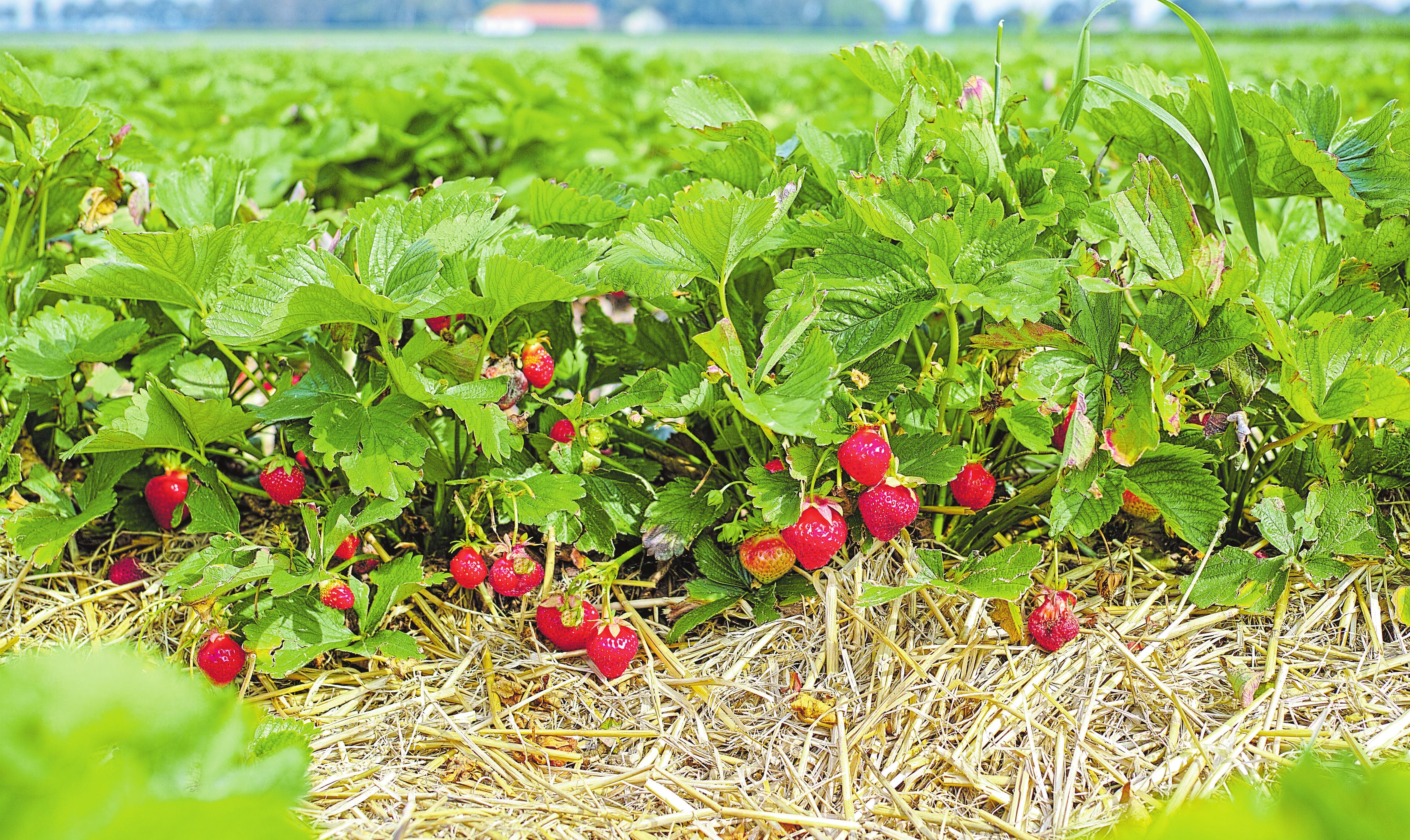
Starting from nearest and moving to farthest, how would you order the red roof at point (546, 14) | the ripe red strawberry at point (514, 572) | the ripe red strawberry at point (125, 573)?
the ripe red strawberry at point (514, 572)
the ripe red strawberry at point (125, 573)
the red roof at point (546, 14)

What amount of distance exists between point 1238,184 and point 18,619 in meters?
2.05

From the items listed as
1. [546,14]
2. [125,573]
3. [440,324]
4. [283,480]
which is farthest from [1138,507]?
[546,14]

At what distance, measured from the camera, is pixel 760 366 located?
1.13 meters

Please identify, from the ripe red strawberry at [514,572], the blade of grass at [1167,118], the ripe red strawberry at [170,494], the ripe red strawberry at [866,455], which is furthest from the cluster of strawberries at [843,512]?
the ripe red strawberry at [170,494]

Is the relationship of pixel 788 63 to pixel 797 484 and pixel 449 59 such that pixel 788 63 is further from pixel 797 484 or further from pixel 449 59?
pixel 797 484

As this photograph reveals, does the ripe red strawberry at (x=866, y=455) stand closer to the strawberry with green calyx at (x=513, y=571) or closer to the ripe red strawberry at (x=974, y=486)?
the ripe red strawberry at (x=974, y=486)

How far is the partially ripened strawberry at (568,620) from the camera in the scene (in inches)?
51.9

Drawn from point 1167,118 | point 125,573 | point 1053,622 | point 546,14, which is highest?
point 1167,118

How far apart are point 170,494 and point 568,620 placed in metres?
0.72

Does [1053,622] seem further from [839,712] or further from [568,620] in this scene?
[568,620]

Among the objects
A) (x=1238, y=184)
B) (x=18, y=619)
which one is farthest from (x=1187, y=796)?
(x=18, y=619)

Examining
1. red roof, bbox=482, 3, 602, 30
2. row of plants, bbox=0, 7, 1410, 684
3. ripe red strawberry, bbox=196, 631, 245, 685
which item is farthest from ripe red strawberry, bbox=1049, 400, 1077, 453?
red roof, bbox=482, 3, 602, 30

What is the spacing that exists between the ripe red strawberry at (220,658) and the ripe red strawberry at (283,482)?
219 mm

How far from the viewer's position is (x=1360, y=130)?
141 centimetres
